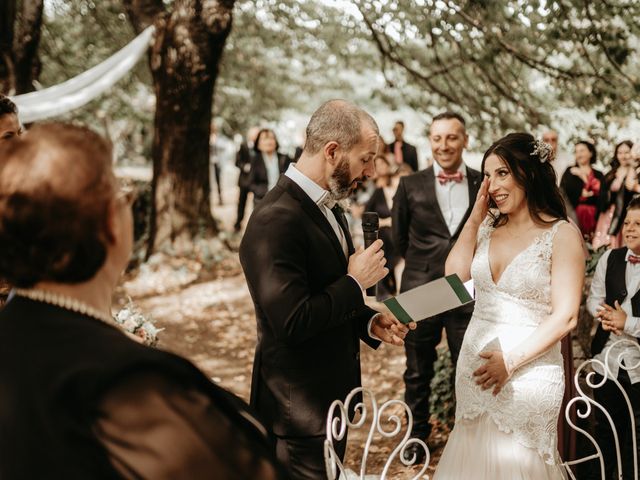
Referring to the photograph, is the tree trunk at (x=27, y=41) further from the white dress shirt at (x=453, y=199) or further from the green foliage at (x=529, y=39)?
the white dress shirt at (x=453, y=199)

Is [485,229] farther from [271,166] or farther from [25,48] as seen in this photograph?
[25,48]

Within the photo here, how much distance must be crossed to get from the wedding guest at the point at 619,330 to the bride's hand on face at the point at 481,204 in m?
0.95

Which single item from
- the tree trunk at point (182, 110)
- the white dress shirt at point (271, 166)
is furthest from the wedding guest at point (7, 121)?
the white dress shirt at point (271, 166)

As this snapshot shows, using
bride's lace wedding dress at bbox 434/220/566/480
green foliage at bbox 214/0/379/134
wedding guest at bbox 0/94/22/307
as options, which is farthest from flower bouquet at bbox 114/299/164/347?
green foliage at bbox 214/0/379/134

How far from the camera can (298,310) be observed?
2408 mm

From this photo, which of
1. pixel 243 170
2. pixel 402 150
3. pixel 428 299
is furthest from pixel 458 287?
pixel 243 170

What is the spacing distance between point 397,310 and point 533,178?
3.50 ft

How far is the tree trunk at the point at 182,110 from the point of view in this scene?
380 inches

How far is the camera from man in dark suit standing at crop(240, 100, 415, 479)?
8.04 feet

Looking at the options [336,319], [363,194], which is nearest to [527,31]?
[363,194]

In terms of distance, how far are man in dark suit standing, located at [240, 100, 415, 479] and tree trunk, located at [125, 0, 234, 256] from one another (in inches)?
298

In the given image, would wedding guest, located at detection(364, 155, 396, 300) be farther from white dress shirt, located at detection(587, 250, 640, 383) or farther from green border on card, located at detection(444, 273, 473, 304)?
green border on card, located at detection(444, 273, 473, 304)

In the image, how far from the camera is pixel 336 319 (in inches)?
98.0

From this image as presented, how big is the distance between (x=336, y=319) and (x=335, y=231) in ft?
1.38
